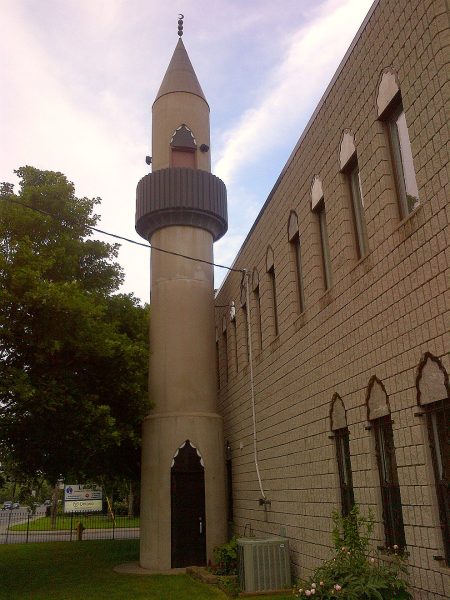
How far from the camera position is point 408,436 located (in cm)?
716

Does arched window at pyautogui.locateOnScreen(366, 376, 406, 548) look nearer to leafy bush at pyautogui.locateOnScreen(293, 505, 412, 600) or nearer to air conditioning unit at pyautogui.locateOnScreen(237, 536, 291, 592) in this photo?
leafy bush at pyautogui.locateOnScreen(293, 505, 412, 600)

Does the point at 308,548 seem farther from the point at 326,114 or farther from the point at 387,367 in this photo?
the point at 326,114

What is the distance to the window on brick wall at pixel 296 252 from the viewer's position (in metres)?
11.9

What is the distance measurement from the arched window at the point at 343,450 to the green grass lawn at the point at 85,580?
2.50 meters

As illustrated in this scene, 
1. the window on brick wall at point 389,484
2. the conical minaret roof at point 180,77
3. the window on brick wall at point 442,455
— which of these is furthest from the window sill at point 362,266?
the conical minaret roof at point 180,77

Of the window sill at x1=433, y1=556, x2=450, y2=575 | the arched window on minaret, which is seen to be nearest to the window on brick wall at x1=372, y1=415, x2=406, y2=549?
the window sill at x1=433, y1=556, x2=450, y2=575

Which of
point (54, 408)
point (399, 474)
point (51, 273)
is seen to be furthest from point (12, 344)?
point (399, 474)

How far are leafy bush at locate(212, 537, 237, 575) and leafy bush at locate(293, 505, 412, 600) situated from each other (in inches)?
247

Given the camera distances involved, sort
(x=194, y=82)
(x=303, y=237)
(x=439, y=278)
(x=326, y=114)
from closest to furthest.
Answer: (x=439, y=278), (x=326, y=114), (x=303, y=237), (x=194, y=82)

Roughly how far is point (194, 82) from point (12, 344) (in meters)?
11.2

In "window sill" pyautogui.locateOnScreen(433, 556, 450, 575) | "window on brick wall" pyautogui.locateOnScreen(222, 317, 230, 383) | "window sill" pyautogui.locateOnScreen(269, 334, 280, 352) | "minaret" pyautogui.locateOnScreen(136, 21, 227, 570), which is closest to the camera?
"window sill" pyautogui.locateOnScreen(433, 556, 450, 575)

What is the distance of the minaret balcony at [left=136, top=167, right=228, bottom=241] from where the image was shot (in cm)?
1755

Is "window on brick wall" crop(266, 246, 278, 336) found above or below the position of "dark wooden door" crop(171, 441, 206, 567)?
above

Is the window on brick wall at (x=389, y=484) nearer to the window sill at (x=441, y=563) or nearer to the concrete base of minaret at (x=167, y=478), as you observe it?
the window sill at (x=441, y=563)
